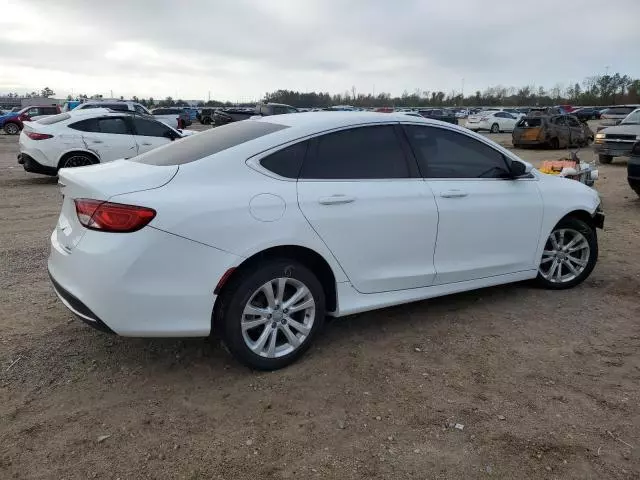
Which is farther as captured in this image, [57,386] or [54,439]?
[57,386]

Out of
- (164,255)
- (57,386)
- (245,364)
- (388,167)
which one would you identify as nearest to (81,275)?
(164,255)

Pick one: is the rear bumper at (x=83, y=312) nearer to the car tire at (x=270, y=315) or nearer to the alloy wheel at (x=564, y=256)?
the car tire at (x=270, y=315)

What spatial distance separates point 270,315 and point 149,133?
9.58 metres

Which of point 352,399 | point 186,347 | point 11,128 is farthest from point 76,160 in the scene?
point 11,128

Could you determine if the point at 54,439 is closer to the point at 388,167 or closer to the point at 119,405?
the point at 119,405

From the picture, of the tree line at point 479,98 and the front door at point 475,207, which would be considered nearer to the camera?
the front door at point 475,207

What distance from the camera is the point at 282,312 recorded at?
3529 mm

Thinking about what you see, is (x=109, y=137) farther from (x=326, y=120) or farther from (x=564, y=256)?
(x=564, y=256)

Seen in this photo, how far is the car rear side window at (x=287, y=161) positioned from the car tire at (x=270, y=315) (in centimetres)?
57

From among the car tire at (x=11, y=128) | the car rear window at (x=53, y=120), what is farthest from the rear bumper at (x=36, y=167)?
the car tire at (x=11, y=128)

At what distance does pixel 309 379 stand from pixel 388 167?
5.23 feet

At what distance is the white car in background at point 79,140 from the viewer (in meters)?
10.8

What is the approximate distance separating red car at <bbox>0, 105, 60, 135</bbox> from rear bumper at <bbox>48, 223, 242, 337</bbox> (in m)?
31.0

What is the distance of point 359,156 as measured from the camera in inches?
153
